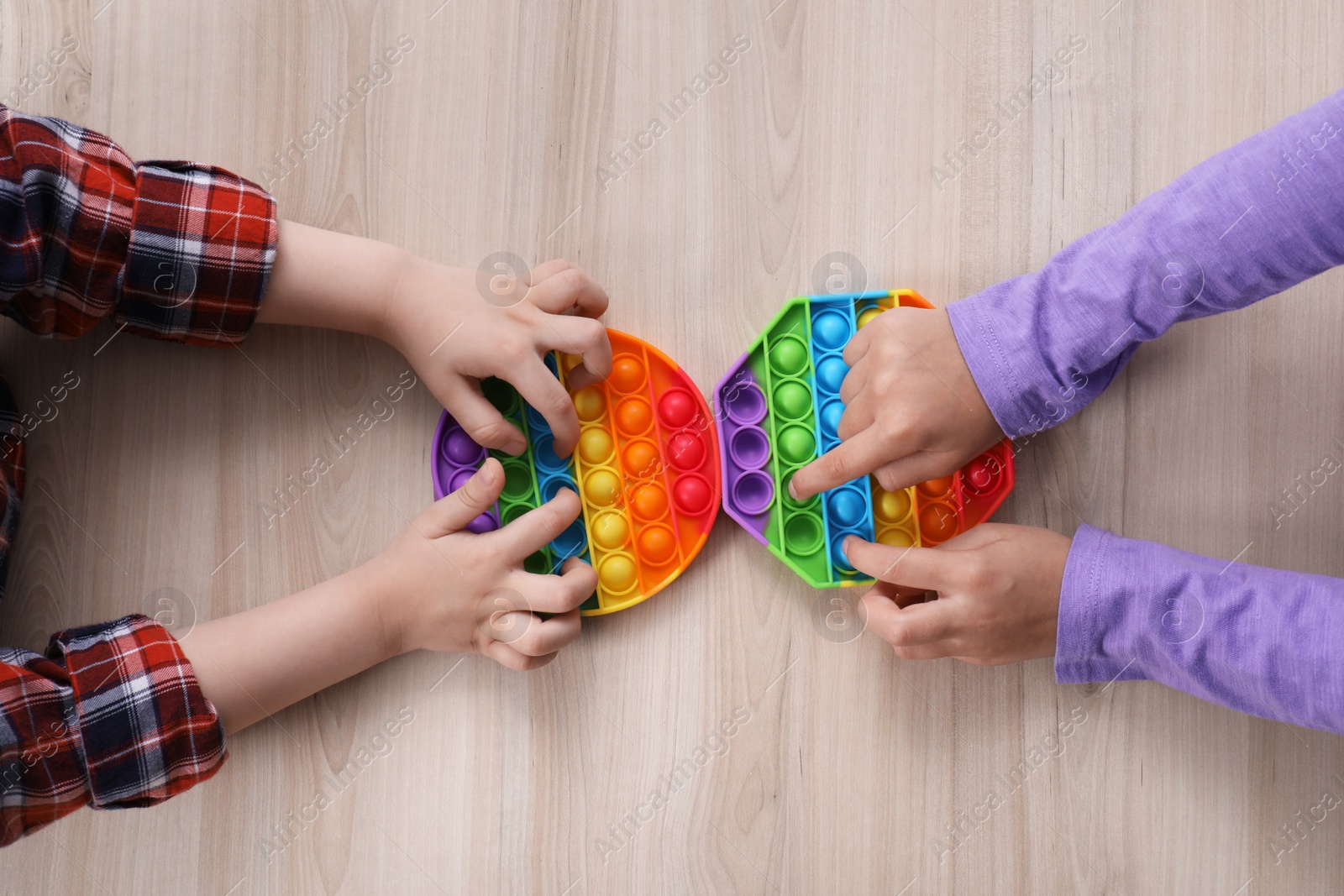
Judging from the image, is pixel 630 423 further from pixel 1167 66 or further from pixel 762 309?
pixel 1167 66

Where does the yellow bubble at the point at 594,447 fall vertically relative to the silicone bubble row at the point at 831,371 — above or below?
below

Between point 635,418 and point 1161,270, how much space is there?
322 mm

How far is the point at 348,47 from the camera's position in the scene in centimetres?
57

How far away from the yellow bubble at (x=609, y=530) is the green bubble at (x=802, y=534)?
0.11 meters

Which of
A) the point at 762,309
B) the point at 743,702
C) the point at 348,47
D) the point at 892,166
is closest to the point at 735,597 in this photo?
the point at 743,702

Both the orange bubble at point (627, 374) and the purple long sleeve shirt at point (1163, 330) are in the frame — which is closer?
the purple long sleeve shirt at point (1163, 330)

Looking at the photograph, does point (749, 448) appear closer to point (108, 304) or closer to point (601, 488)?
point (601, 488)

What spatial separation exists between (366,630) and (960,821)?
0.41 metres

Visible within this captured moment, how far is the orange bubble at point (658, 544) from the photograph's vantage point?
21.6 inches

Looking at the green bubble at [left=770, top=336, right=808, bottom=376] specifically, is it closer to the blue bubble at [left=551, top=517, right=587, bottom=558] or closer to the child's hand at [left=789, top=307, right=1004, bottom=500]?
the child's hand at [left=789, top=307, right=1004, bottom=500]

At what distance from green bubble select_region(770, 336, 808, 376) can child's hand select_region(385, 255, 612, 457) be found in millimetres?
110

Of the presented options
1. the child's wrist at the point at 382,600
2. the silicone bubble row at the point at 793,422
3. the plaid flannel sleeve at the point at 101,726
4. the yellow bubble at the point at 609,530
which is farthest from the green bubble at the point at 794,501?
the plaid flannel sleeve at the point at 101,726

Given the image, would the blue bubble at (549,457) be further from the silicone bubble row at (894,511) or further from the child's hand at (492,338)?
the silicone bubble row at (894,511)

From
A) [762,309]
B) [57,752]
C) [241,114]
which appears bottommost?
[57,752]
